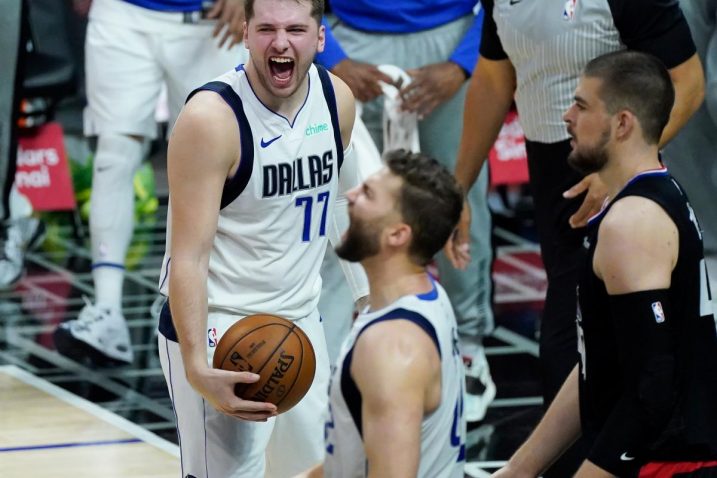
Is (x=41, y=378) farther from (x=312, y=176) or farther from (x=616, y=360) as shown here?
(x=616, y=360)

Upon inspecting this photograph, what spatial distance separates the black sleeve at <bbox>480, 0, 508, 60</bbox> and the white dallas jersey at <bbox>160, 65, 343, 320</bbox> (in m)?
0.98

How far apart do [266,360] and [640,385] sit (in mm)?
968

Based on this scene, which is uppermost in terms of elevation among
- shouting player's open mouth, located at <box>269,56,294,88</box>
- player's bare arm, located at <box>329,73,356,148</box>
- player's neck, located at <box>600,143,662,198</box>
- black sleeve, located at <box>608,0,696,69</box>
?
black sleeve, located at <box>608,0,696,69</box>

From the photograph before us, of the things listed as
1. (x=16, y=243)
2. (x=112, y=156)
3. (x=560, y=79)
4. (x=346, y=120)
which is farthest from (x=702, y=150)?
(x=16, y=243)

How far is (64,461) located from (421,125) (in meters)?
2.05

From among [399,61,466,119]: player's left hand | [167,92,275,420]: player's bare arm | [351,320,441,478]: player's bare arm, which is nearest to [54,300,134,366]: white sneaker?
[399,61,466,119]: player's left hand

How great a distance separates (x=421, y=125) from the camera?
6.79 m

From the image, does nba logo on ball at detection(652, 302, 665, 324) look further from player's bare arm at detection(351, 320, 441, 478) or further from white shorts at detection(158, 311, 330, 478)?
white shorts at detection(158, 311, 330, 478)

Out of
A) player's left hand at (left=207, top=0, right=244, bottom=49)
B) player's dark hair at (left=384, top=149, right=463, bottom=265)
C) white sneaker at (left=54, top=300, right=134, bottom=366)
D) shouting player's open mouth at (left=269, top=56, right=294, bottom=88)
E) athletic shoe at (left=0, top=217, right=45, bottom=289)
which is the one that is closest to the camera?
player's dark hair at (left=384, top=149, right=463, bottom=265)

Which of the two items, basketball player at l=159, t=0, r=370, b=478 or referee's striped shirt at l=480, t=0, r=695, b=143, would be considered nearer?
basketball player at l=159, t=0, r=370, b=478

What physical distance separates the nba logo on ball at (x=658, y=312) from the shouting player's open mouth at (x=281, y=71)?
1229mm

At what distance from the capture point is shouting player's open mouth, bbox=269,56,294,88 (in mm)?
4367

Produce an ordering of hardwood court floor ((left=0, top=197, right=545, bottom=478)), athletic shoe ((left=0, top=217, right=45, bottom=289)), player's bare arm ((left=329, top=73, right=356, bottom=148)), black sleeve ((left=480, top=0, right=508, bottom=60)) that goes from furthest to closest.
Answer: athletic shoe ((left=0, top=217, right=45, bottom=289)) → hardwood court floor ((left=0, top=197, right=545, bottom=478)) → black sleeve ((left=480, top=0, right=508, bottom=60)) → player's bare arm ((left=329, top=73, right=356, bottom=148))

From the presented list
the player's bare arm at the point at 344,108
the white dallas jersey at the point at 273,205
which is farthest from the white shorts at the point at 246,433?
the player's bare arm at the point at 344,108
